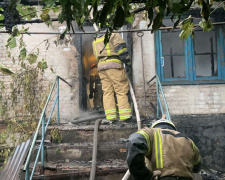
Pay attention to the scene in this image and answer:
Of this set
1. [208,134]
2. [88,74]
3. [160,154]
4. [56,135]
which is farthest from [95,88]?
[160,154]

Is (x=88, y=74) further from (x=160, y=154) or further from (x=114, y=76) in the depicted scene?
(x=160, y=154)

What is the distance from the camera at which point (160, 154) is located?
2.70 m

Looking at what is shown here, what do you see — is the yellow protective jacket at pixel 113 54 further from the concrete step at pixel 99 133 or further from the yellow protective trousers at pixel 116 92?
the concrete step at pixel 99 133

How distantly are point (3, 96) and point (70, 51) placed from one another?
202 cm

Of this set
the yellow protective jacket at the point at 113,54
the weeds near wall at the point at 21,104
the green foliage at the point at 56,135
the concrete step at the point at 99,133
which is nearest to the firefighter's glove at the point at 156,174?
the concrete step at the point at 99,133

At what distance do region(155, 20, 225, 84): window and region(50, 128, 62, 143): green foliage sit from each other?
3054mm

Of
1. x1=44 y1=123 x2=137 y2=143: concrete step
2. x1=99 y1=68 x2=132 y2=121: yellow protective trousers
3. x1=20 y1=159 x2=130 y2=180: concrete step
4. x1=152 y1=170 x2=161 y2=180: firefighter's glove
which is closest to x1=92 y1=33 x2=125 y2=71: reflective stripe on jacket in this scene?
x1=99 y1=68 x2=132 y2=121: yellow protective trousers

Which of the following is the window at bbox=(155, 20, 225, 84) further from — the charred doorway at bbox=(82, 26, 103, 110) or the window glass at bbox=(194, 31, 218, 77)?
the charred doorway at bbox=(82, 26, 103, 110)

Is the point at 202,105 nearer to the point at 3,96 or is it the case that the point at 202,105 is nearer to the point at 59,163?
the point at 59,163

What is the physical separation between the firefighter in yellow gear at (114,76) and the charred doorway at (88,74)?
1.36 meters

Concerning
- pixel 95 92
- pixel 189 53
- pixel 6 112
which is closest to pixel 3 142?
pixel 6 112

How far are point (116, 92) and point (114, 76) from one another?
34 centimetres

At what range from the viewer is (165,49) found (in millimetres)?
7262

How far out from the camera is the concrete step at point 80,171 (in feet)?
14.5
